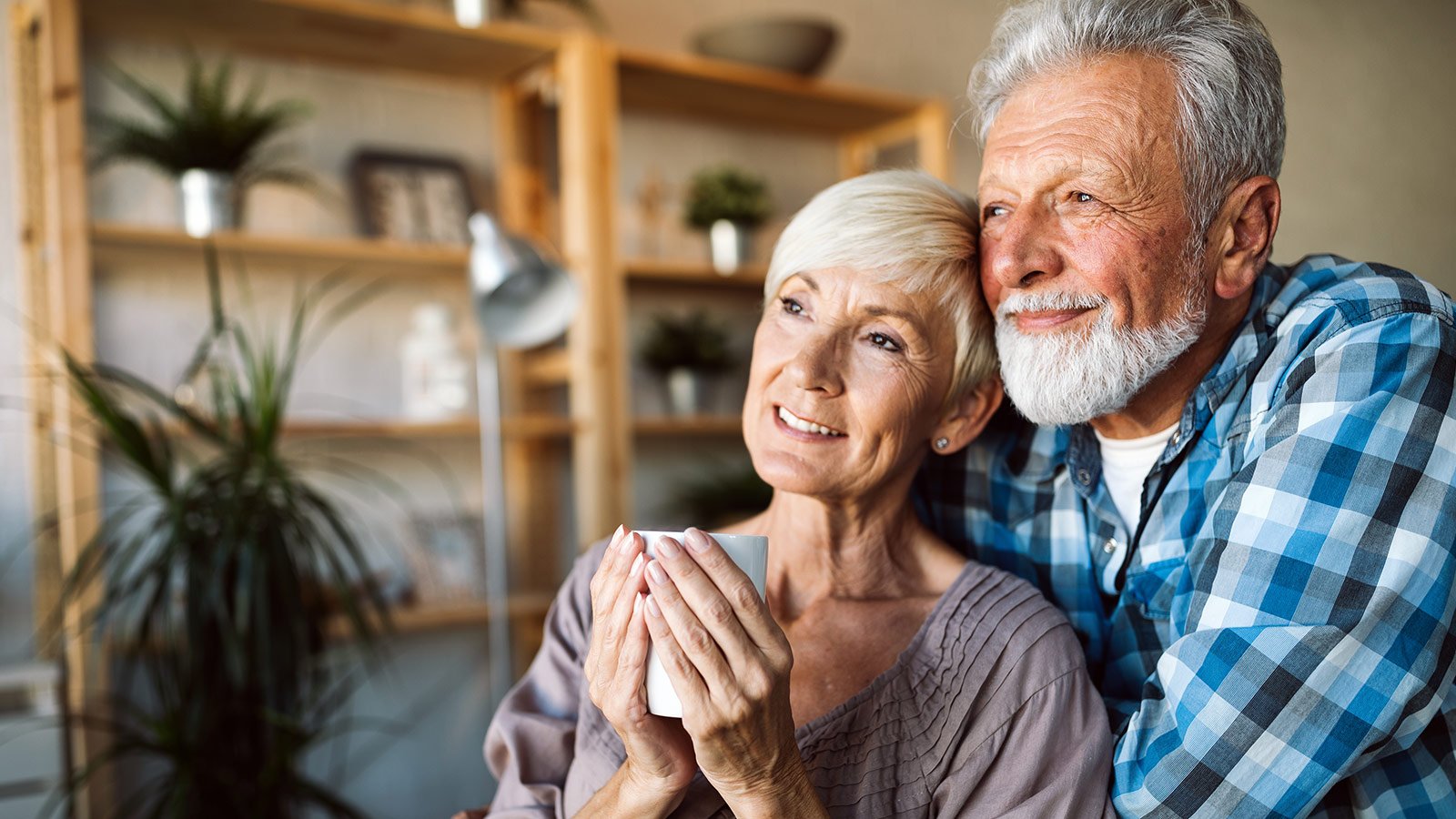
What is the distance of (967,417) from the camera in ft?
4.54

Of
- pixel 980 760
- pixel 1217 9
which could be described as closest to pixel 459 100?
pixel 1217 9

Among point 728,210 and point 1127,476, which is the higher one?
point 728,210

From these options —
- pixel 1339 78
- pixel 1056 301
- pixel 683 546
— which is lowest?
pixel 683 546

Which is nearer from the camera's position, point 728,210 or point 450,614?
point 450,614

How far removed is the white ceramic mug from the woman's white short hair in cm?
44

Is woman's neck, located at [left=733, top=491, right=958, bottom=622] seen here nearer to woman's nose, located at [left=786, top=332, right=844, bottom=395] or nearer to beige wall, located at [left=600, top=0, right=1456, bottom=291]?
woman's nose, located at [left=786, top=332, right=844, bottom=395]

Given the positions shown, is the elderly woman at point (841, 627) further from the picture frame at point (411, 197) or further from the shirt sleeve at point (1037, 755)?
the picture frame at point (411, 197)

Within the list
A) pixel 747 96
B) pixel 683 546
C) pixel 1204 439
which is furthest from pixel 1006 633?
pixel 747 96

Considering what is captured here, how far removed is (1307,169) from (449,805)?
2.71 meters

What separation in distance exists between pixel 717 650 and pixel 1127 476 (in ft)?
2.22

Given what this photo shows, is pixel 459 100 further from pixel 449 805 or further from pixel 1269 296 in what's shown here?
pixel 1269 296

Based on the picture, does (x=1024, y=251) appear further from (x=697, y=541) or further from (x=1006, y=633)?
(x=697, y=541)

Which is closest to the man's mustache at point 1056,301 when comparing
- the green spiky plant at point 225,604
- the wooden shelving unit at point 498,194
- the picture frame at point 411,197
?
the green spiky plant at point 225,604

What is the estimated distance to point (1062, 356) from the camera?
124cm
